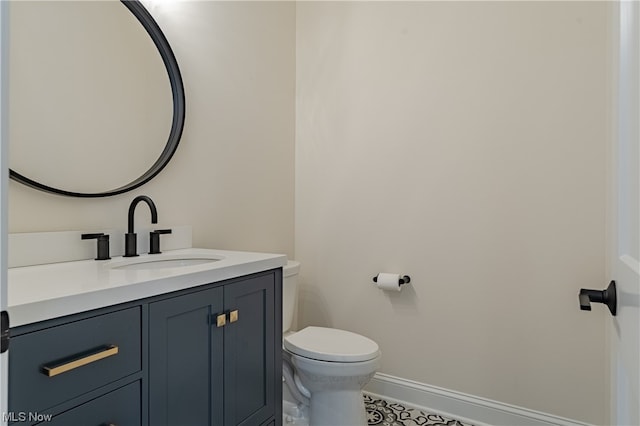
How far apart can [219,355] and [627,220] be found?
1.01 m

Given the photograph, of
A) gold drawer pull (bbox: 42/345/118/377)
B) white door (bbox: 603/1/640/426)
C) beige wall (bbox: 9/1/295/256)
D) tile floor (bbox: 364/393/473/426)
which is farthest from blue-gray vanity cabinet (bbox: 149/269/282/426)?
white door (bbox: 603/1/640/426)

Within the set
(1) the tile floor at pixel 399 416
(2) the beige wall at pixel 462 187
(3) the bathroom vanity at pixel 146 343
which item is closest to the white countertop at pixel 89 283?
(3) the bathroom vanity at pixel 146 343

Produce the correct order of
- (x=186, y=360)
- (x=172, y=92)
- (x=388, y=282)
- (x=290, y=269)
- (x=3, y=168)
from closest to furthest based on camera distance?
1. (x=3, y=168)
2. (x=186, y=360)
3. (x=172, y=92)
4. (x=290, y=269)
5. (x=388, y=282)

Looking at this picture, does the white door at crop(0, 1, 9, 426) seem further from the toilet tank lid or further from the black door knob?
the toilet tank lid

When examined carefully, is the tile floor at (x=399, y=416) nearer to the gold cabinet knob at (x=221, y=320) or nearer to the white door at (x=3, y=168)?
the gold cabinet knob at (x=221, y=320)

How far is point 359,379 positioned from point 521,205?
3.55 feet

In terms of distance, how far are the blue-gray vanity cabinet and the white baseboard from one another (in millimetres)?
979

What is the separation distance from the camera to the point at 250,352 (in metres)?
1.29

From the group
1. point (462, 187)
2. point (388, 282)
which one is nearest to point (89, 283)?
point (388, 282)

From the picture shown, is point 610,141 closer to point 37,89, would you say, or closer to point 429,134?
point 429,134

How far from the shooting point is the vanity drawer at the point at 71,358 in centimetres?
72

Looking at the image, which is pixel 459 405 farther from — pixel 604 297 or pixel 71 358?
pixel 71 358

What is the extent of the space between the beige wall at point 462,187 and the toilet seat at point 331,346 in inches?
17.1

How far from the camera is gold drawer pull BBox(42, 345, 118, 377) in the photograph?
75 centimetres
